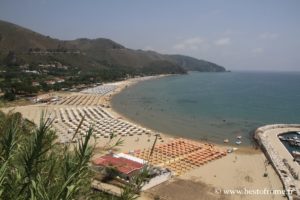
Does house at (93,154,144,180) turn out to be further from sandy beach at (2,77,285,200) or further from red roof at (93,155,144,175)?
sandy beach at (2,77,285,200)

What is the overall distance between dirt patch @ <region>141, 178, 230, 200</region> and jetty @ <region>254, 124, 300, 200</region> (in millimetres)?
6125

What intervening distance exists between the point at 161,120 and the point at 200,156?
2441cm

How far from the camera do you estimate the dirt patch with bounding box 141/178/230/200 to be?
24.0 metres

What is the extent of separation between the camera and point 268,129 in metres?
50.1

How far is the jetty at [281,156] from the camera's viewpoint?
2697 centimetres

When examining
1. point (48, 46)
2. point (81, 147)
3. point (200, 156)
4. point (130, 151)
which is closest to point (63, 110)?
point (130, 151)

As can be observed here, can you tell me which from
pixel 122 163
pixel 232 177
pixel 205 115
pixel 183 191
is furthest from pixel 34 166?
pixel 205 115

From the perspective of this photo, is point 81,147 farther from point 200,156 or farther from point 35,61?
point 35,61

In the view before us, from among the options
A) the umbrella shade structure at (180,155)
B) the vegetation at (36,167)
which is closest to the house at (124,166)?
the umbrella shade structure at (180,155)

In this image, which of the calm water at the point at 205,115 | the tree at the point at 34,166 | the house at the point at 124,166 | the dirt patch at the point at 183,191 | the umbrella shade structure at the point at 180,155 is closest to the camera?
the tree at the point at 34,166

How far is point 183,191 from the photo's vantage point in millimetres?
25062

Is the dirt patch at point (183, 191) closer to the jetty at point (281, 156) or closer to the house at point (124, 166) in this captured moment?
the house at point (124, 166)

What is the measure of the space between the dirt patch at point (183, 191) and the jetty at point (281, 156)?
6.12m

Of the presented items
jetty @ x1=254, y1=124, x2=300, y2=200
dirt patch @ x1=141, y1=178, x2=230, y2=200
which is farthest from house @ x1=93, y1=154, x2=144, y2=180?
jetty @ x1=254, y1=124, x2=300, y2=200
